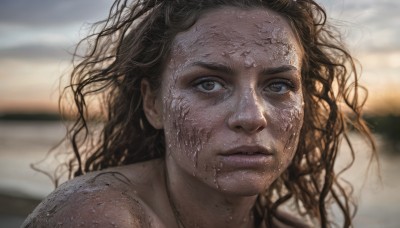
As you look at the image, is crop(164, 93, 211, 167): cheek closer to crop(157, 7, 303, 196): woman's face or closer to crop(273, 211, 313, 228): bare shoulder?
crop(157, 7, 303, 196): woman's face

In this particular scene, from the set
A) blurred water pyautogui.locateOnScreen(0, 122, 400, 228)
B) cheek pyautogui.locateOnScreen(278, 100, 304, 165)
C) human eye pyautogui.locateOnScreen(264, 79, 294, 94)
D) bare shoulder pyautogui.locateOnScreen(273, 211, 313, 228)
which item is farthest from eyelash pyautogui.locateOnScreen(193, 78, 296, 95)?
blurred water pyautogui.locateOnScreen(0, 122, 400, 228)

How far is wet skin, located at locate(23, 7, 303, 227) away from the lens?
2.60 metres

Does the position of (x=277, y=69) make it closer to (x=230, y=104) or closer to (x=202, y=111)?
(x=230, y=104)

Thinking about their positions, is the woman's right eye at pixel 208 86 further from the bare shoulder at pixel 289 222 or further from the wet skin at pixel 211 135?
the bare shoulder at pixel 289 222

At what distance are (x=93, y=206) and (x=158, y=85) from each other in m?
0.88

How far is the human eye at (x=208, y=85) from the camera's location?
9.16 feet

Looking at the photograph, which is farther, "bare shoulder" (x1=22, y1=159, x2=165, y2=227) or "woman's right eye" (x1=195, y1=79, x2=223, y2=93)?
"woman's right eye" (x1=195, y1=79, x2=223, y2=93)

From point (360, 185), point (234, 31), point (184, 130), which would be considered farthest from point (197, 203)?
point (360, 185)

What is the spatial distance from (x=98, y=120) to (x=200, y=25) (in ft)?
4.23

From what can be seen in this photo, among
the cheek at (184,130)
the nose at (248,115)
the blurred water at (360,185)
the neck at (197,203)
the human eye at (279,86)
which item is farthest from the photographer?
the blurred water at (360,185)

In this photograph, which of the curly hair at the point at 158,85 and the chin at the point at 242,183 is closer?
the chin at the point at 242,183

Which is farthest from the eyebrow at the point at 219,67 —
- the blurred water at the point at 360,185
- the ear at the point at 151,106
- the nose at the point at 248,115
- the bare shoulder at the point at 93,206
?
the blurred water at the point at 360,185

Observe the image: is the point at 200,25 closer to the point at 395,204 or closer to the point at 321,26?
the point at 321,26

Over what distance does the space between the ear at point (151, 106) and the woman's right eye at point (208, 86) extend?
1.24 ft
